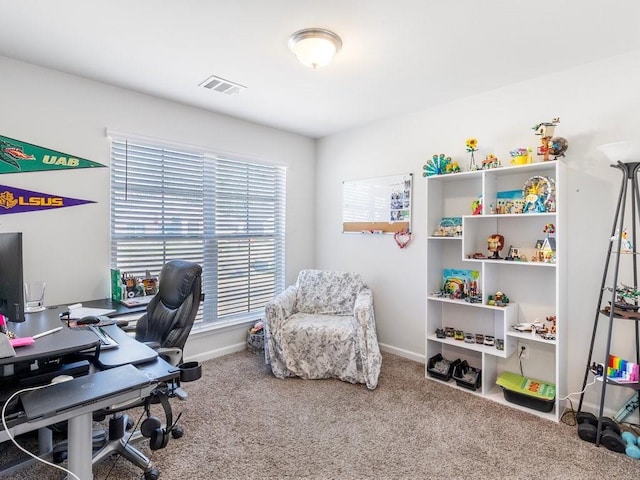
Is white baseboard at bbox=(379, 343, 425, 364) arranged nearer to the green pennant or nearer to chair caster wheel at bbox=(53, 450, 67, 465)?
chair caster wheel at bbox=(53, 450, 67, 465)

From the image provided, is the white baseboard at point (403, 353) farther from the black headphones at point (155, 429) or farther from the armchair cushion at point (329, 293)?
the black headphones at point (155, 429)

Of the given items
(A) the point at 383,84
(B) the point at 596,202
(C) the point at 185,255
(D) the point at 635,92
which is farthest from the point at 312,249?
(D) the point at 635,92

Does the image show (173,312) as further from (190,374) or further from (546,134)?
(546,134)

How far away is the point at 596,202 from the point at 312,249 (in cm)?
286

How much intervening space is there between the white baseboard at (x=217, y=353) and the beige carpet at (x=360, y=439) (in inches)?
21.5

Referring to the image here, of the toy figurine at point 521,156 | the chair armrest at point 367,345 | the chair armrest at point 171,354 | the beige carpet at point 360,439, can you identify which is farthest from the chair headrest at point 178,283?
the toy figurine at point 521,156

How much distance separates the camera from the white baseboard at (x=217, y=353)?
3.32 meters

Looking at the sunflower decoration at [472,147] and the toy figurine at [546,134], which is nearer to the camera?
the toy figurine at [546,134]

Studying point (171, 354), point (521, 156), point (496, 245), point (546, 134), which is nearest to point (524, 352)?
point (496, 245)

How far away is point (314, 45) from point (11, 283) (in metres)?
1.94

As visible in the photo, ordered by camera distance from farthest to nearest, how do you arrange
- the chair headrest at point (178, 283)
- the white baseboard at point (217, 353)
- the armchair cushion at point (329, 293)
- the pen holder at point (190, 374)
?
1. the armchair cushion at point (329, 293)
2. the white baseboard at point (217, 353)
3. the chair headrest at point (178, 283)
4. the pen holder at point (190, 374)

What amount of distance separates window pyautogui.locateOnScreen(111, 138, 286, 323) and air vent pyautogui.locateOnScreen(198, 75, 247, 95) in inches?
27.8

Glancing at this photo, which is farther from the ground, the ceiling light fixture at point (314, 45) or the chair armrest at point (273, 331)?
the ceiling light fixture at point (314, 45)

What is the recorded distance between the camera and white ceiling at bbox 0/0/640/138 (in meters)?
1.82
